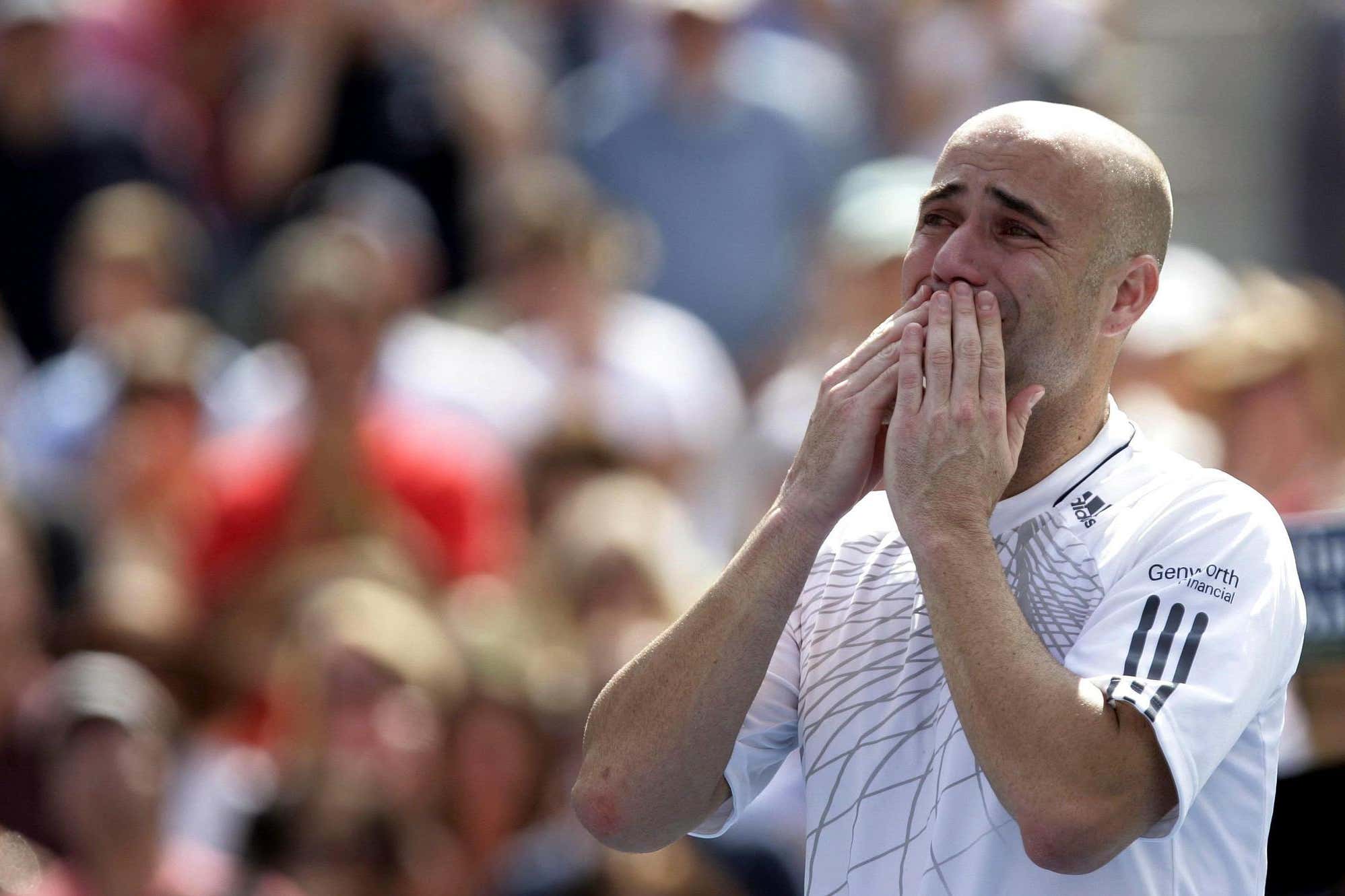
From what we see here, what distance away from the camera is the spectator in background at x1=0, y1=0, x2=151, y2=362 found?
28.5 ft

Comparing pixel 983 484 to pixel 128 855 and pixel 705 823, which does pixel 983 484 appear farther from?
pixel 128 855

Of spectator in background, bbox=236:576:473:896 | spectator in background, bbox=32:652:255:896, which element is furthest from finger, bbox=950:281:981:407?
spectator in background, bbox=32:652:255:896

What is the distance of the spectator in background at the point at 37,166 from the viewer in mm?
8672

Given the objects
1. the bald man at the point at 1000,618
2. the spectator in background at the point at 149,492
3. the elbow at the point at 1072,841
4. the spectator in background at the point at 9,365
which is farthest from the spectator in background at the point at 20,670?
the elbow at the point at 1072,841

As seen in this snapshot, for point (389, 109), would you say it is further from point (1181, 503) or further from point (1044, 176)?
point (1181, 503)

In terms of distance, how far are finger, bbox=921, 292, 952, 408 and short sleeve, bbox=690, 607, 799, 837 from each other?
18.3 inches

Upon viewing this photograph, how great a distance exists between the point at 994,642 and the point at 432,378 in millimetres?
5430

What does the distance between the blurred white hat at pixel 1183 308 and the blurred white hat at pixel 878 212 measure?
88 centimetres

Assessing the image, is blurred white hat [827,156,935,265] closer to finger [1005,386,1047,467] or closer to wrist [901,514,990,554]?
finger [1005,386,1047,467]

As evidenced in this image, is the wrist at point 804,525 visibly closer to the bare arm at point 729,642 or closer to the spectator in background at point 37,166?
the bare arm at point 729,642

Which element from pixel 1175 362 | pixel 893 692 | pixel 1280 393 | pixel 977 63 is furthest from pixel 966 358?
pixel 977 63

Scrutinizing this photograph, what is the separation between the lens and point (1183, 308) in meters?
7.45

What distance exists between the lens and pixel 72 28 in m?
9.26

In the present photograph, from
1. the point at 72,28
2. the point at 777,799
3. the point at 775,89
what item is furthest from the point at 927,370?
the point at 72,28
